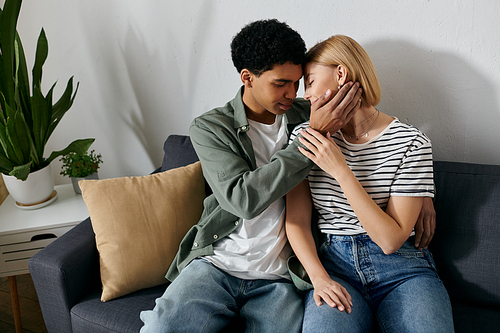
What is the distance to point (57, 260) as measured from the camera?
137 cm

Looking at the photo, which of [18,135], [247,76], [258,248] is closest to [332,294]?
[258,248]

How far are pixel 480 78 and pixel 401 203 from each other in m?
0.68

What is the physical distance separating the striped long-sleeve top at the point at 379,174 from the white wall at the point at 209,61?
1.41ft

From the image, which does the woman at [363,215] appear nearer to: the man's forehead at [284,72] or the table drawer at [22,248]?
the man's forehead at [284,72]

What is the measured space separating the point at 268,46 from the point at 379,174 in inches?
22.0

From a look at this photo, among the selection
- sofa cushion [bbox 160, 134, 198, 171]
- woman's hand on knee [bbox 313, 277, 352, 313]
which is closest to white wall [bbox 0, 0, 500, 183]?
sofa cushion [bbox 160, 134, 198, 171]

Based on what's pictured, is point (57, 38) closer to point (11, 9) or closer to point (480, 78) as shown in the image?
point (11, 9)

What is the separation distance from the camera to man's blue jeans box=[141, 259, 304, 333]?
115 centimetres

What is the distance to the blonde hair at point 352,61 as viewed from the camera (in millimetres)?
1208

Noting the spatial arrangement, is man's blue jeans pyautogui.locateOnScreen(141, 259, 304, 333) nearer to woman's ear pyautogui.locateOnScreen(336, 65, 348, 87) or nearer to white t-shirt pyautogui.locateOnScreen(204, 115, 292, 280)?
white t-shirt pyautogui.locateOnScreen(204, 115, 292, 280)

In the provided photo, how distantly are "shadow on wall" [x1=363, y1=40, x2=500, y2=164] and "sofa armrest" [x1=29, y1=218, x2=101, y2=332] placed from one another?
1.39 metres

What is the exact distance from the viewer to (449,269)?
1.37 meters

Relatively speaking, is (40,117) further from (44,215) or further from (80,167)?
(44,215)

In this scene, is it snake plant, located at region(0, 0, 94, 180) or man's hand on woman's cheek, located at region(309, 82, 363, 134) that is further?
snake plant, located at region(0, 0, 94, 180)
